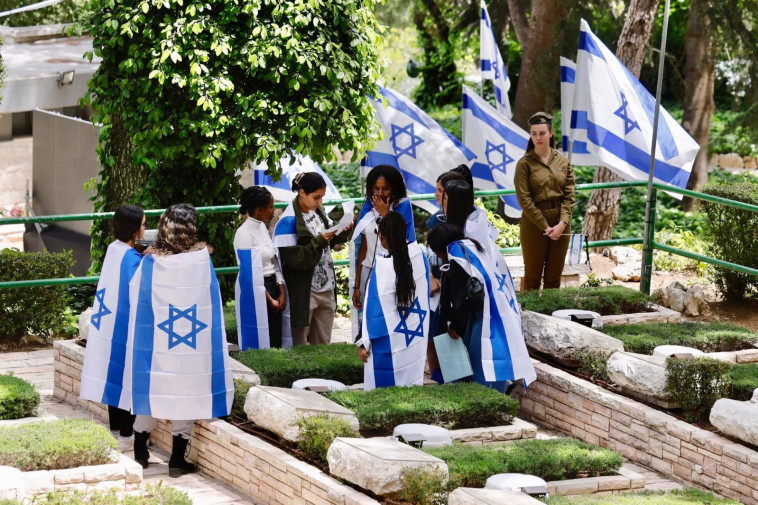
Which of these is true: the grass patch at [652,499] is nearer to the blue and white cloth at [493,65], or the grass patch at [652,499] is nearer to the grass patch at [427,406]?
the grass patch at [427,406]

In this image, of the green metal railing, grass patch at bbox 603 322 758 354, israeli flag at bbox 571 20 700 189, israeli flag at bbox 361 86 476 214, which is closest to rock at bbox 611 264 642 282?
the green metal railing

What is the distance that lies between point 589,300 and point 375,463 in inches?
163

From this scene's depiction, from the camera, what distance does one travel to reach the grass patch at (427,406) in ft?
23.1

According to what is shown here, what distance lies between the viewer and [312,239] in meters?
8.55

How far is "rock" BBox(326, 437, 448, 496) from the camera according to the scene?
5.94m

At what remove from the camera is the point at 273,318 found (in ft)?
28.7

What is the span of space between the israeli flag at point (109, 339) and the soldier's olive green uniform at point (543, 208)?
3.58 metres

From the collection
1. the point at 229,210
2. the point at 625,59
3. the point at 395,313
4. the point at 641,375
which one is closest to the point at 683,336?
the point at 641,375

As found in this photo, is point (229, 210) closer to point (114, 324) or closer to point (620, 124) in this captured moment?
point (114, 324)

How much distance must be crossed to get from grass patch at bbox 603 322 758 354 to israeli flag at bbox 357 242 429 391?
5.60 ft

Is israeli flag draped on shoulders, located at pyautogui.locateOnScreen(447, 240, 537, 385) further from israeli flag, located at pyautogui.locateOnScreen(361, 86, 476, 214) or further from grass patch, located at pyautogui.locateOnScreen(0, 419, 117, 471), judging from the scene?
israeli flag, located at pyautogui.locateOnScreen(361, 86, 476, 214)

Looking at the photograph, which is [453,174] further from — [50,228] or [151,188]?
[50,228]

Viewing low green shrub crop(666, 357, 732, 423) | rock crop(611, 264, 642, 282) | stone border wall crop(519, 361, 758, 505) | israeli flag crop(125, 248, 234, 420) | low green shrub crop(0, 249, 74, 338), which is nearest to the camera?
stone border wall crop(519, 361, 758, 505)

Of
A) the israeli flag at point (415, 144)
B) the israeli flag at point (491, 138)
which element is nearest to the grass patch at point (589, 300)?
the israeli flag at point (415, 144)
